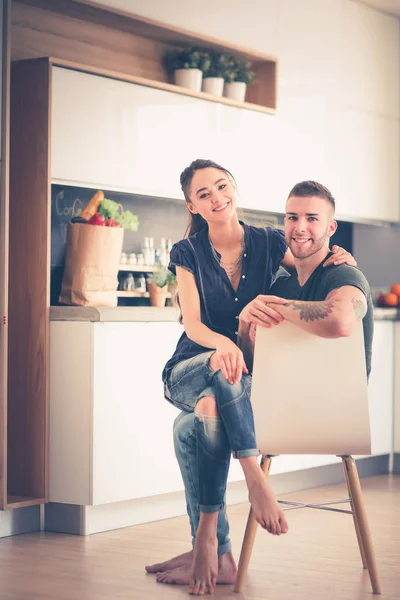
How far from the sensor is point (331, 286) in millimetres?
2727

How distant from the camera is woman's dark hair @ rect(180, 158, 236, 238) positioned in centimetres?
302

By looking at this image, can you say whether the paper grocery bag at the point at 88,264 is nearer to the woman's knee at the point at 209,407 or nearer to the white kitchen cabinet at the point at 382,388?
the woman's knee at the point at 209,407

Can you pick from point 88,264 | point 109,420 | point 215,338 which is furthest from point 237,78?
point 215,338

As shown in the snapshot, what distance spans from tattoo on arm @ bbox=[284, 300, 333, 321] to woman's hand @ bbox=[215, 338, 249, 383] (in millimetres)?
202

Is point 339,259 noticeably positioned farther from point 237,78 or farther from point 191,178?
point 237,78

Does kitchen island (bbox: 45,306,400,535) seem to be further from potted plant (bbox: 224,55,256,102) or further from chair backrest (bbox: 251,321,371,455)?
potted plant (bbox: 224,55,256,102)

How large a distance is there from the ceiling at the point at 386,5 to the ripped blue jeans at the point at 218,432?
136 inches

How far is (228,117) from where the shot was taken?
4812mm

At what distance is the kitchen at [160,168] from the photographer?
375 centimetres

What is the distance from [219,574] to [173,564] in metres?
0.19

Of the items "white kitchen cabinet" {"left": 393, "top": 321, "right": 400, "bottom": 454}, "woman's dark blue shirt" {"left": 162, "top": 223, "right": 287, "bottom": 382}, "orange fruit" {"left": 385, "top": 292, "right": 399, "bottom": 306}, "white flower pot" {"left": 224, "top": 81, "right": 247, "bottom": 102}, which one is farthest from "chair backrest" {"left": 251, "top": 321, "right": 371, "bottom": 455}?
"orange fruit" {"left": 385, "top": 292, "right": 399, "bottom": 306}

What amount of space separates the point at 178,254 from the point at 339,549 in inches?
46.4

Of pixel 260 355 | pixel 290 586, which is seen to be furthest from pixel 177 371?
pixel 290 586

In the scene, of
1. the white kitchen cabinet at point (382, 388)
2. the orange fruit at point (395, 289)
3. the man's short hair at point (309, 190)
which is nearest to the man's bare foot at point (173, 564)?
the man's short hair at point (309, 190)
